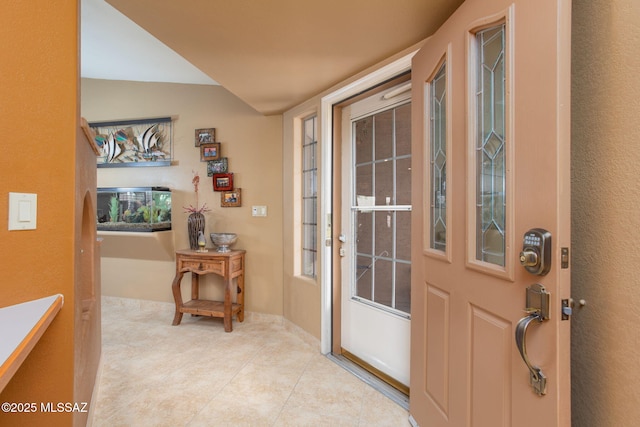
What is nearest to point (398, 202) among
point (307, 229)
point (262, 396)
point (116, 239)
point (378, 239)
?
point (378, 239)

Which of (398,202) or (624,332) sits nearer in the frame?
(624,332)

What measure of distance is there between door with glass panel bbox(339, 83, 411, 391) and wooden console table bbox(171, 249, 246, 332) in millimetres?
1171

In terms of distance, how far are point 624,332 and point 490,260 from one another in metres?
0.39

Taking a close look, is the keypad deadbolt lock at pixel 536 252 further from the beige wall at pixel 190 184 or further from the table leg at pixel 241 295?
the table leg at pixel 241 295

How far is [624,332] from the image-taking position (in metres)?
0.82

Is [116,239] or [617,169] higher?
[617,169]

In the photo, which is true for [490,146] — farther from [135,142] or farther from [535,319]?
[135,142]

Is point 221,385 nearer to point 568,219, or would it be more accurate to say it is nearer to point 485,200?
point 485,200

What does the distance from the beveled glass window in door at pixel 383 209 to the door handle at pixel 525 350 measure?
3.55 ft

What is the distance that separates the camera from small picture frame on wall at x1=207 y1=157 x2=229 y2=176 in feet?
10.8

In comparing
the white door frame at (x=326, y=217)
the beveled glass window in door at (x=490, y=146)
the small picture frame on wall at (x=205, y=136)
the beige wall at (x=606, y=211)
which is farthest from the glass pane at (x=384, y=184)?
the small picture frame on wall at (x=205, y=136)

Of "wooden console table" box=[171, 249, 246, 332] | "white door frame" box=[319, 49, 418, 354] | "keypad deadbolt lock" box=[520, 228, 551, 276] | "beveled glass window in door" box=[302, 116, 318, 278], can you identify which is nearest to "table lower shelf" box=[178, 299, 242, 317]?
"wooden console table" box=[171, 249, 246, 332]

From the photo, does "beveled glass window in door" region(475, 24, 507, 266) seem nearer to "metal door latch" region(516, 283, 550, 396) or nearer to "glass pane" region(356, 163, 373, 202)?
"metal door latch" region(516, 283, 550, 396)

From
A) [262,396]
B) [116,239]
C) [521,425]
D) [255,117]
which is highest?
[255,117]
